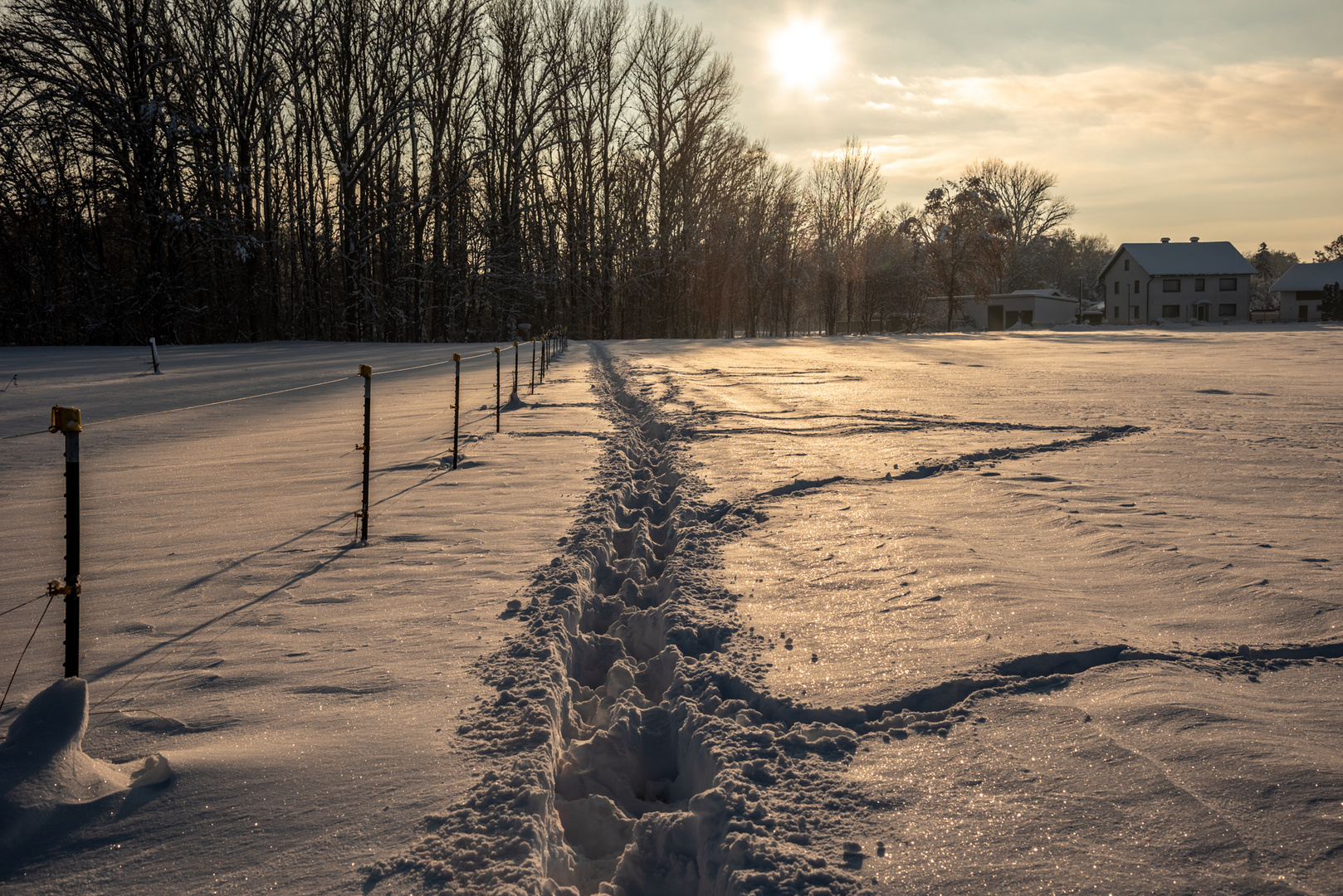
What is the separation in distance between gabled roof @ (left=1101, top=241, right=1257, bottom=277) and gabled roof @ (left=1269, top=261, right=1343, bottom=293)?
315 cm

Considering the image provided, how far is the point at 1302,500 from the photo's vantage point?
604cm

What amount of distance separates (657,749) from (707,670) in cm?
46

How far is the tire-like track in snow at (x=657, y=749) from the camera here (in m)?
2.29

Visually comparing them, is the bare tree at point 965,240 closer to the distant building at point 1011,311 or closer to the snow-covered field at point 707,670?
the distant building at point 1011,311

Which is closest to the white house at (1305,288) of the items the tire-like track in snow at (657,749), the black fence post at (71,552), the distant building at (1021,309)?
the distant building at (1021,309)

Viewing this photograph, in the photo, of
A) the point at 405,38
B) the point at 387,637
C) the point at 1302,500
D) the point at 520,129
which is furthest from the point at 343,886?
the point at 520,129

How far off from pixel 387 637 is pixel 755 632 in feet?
6.20

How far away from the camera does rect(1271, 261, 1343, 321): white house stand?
60969 mm

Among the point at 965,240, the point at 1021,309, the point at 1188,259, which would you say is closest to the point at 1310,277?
the point at 1188,259

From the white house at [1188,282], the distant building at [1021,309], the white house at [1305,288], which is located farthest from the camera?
the distant building at [1021,309]

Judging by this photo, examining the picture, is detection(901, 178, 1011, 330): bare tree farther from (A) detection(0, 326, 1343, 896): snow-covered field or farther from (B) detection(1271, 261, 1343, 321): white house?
(A) detection(0, 326, 1343, 896): snow-covered field

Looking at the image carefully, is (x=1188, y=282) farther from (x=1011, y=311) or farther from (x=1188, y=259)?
(x=1011, y=311)

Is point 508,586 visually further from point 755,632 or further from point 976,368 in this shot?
point 976,368

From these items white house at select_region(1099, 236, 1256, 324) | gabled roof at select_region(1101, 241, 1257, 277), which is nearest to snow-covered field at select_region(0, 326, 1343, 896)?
white house at select_region(1099, 236, 1256, 324)
